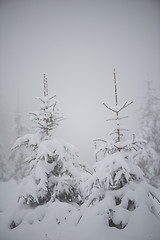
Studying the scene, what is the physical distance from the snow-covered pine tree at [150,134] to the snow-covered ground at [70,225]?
12.6 metres

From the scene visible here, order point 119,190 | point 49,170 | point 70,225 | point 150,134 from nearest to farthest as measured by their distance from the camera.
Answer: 1. point 119,190
2. point 70,225
3. point 49,170
4. point 150,134

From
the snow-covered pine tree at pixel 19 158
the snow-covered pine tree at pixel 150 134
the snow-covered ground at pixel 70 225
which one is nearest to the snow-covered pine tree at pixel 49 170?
the snow-covered ground at pixel 70 225

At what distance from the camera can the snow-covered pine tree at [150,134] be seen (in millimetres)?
20062

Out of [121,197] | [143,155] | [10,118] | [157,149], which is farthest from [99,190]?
[10,118]

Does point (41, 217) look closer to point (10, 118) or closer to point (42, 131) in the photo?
point (42, 131)

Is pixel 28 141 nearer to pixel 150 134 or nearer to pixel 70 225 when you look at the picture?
pixel 70 225

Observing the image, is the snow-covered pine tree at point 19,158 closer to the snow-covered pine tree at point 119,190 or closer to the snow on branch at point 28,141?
the snow on branch at point 28,141

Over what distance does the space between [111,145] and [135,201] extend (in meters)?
2.10

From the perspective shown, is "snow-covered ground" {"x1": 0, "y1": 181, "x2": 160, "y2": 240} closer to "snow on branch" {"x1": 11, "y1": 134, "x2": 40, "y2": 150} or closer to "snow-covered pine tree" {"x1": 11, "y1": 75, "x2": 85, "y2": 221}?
"snow-covered pine tree" {"x1": 11, "y1": 75, "x2": 85, "y2": 221}

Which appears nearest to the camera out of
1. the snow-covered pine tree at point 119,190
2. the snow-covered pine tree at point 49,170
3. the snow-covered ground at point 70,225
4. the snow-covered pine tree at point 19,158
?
the snow-covered ground at point 70,225

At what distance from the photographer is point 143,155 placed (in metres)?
19.5

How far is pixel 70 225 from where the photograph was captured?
791 centimetres

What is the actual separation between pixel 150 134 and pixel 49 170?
15.4 metres

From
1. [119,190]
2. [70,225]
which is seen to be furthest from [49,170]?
[119,190]
